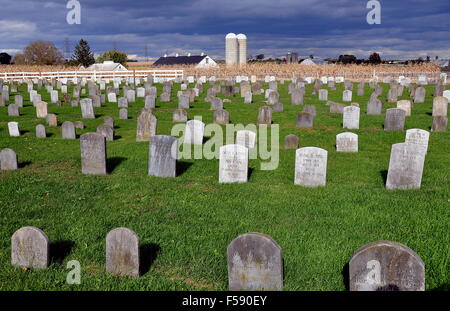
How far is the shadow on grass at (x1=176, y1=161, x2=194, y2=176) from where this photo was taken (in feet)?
35.1

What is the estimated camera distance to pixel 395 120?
1577 centimetres

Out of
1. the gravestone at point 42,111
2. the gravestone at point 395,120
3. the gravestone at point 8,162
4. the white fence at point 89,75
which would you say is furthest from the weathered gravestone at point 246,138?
the white fence at point 89,75

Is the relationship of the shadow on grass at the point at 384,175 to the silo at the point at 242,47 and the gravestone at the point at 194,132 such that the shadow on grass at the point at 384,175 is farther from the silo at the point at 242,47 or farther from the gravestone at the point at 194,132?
the silo at the point at 242,47

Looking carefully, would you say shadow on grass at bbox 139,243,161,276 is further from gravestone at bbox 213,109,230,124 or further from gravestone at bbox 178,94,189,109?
gravestone at bbox 178,94,189,109

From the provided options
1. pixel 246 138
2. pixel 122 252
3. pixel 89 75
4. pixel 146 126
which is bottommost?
pixel 122 252

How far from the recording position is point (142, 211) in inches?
308

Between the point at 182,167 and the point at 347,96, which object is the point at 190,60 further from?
the point at 182,167

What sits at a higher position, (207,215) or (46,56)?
(46,56)

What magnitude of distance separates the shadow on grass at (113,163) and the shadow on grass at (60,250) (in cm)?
445

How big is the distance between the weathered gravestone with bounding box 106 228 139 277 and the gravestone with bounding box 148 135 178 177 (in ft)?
15.3

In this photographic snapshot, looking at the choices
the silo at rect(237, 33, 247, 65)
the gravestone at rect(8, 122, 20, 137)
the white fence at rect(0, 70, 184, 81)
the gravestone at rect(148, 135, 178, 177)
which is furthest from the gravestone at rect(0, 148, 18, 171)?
the silo at rect(237, 33, 247, 65)

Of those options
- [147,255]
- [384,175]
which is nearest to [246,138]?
[384,175]

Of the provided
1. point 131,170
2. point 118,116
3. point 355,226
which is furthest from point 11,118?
point 355,226

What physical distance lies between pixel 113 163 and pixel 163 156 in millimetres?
2164
